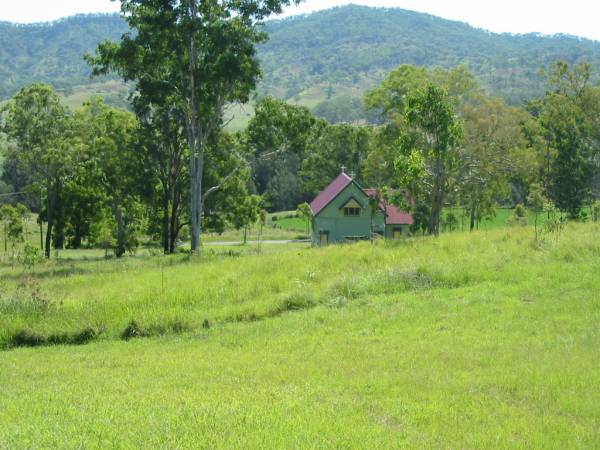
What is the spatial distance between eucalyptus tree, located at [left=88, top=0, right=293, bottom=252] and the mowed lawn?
17155 millimetres

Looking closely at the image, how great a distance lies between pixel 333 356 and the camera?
10297 millimetres

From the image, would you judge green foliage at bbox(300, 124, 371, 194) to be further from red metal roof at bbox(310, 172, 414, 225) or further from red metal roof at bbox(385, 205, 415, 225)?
red metal roof at bbox(310, 172, 414, 225)

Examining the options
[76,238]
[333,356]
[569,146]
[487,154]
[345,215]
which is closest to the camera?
[333,356]

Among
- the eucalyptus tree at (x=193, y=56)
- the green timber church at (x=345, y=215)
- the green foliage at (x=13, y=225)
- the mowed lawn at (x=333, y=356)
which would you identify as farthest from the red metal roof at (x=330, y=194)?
the mowed lawn at (x=333, y=356)

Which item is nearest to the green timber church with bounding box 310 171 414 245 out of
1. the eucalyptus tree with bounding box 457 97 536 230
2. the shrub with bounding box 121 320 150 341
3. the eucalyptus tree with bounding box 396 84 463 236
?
the eucalyptus tree with bounding box 457 97 536 230

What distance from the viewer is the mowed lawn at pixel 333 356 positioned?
6797 mm

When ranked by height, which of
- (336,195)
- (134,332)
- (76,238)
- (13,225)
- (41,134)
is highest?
(41,134)

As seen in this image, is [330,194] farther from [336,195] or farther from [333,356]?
[333,356]

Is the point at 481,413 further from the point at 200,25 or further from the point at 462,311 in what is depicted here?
the point at 200,25

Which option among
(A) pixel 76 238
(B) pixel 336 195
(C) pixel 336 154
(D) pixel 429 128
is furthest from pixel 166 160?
(C) pixel 336 154

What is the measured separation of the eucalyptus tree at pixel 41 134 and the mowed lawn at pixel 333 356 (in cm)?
2890

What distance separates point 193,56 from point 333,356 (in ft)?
89.9

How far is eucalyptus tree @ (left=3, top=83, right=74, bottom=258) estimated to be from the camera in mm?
45781

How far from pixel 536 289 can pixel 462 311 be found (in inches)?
93.2
